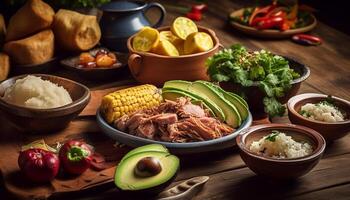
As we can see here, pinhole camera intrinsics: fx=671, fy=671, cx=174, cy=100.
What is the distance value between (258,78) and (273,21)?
1.06m

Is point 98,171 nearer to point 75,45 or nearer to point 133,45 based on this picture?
point 133,45

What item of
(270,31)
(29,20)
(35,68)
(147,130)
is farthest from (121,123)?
(270,31)

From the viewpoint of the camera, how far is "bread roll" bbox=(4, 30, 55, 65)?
8.92ft

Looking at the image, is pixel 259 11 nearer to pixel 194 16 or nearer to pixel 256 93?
pixel 194 16

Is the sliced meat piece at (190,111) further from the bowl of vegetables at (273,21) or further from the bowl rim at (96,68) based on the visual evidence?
the bowl of vegetables at (273,21)

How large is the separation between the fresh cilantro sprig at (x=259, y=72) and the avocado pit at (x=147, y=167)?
0.58m

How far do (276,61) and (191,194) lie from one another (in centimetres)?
73

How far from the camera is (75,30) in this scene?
2814 millimetres

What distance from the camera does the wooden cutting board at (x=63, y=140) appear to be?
1.86 metres

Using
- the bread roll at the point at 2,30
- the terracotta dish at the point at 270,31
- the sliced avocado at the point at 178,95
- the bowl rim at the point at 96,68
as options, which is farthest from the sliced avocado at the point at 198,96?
the terracotta dish at the point at 270,31

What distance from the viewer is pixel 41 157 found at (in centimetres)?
190

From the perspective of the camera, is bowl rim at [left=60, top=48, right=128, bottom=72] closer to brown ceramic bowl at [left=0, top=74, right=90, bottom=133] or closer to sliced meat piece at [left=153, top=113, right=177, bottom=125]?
brown ceramic bowl at [left=0, top=74, right=90, bottom=133]

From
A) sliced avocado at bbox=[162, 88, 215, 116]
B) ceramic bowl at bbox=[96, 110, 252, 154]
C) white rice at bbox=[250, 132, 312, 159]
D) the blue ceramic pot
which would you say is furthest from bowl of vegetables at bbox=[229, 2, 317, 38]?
white rice at bbox=[250, 132, 312, 159]

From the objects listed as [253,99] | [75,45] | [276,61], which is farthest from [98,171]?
[75,45]
